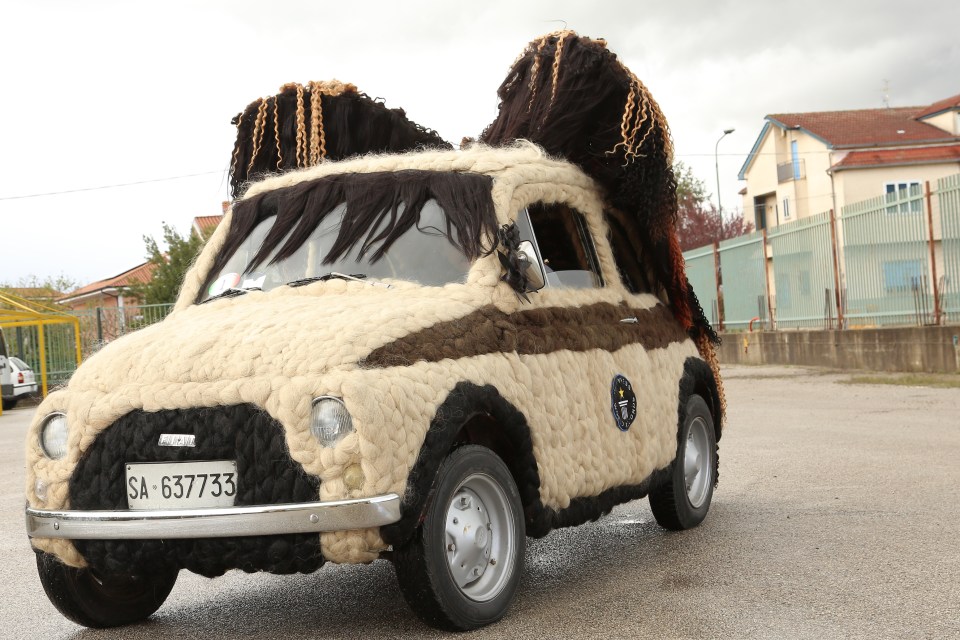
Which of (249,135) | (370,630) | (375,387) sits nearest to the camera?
(375,387)

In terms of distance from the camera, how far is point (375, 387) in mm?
4289

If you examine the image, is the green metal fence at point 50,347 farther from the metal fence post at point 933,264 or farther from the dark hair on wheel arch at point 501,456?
the dark hair on wheel arch at point 501,456

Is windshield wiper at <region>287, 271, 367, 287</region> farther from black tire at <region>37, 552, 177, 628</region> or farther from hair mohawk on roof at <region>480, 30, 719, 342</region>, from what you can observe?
hair mohawk on roof at <region>480, 30, 719, 342</region>

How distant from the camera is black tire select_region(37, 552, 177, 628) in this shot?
492 cm

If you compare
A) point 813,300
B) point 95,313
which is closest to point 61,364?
point 95,313

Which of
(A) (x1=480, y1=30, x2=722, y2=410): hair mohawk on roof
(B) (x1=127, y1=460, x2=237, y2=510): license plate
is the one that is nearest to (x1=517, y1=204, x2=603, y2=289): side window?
(A) (x1=480, y1=30, x2=722, y2=410): hair mohawk on roof

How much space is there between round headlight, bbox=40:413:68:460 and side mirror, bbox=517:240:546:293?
6.57ft

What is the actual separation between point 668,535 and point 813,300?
1702cm

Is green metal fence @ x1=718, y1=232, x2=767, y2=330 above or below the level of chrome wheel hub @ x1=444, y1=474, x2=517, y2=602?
above

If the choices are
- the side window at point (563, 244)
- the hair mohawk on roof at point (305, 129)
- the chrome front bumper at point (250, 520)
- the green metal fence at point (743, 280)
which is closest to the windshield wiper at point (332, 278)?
the side window at point (563, 244)

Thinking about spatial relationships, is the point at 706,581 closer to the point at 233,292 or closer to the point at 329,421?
the point at 329,421

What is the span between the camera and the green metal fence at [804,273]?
22420 mm

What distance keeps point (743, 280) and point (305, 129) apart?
2172 centimetres

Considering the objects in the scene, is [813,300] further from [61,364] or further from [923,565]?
[61,364]
